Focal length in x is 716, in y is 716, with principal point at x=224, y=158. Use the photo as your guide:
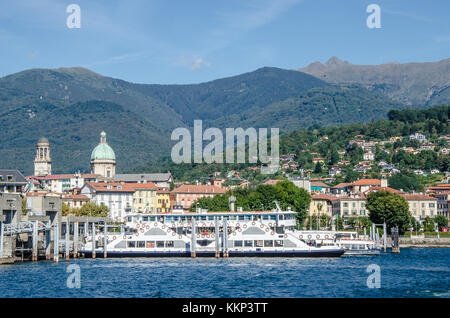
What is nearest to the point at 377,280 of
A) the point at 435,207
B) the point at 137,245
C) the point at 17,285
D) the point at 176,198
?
the point at 17,285

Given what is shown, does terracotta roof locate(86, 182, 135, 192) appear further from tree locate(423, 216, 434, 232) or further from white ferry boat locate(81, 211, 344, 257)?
white ferry boat locate(81, 211, 344, 257)

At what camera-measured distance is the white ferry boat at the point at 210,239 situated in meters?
79.6

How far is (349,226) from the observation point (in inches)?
5566

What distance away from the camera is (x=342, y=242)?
88562 millimetres

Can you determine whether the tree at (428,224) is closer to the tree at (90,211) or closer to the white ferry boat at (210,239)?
the tree at (90,211)

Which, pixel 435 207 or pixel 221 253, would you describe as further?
pixel 435 207

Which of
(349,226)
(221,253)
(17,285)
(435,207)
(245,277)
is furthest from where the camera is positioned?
(435,207)

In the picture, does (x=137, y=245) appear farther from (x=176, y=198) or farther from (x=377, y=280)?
(x=176, y=198)

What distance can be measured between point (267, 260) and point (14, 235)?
27.4 m

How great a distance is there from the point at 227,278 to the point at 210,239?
83.2 feet

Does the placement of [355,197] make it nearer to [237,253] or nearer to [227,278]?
[237,253]

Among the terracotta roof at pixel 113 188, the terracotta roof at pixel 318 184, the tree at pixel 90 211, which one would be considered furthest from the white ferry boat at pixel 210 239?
the terracotta roof at pixel 318 184

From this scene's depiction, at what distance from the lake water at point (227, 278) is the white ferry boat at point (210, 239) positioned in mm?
2614

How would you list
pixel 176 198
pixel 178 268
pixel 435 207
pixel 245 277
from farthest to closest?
pixel 176 198
pixel 435 207
pixel 178 268
pixel 245 277
